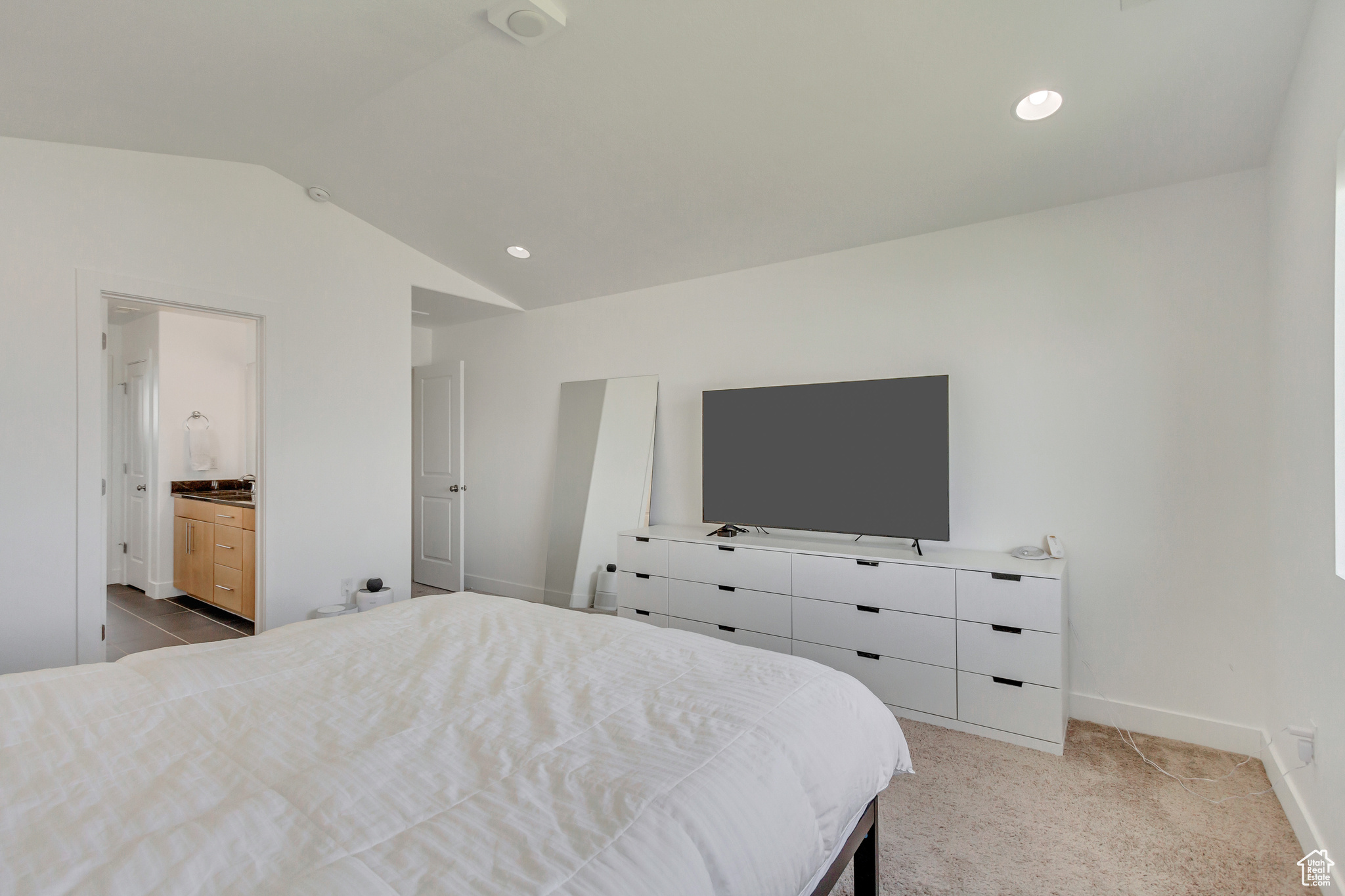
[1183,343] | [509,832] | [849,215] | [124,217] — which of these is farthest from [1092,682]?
[124,217]

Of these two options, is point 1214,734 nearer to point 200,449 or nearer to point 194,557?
point 194,557

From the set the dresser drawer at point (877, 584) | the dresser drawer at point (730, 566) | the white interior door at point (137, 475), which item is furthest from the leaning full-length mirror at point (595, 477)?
the white interior door at point (137, 475)

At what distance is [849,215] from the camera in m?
3.19

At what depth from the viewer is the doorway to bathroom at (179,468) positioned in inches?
176

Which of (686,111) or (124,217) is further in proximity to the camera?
(124,217)

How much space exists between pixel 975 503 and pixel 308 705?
2896 mm

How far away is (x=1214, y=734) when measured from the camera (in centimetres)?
259

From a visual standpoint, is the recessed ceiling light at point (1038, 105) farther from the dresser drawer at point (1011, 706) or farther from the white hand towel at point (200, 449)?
the white hand towel at point (200, 449)

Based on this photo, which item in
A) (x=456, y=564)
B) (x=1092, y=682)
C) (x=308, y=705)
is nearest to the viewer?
(x=308, y=705)

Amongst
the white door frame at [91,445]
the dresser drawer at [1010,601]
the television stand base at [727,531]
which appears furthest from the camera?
the television stand base at [727,531]

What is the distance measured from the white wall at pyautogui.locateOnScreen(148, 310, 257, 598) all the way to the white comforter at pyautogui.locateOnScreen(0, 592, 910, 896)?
4300mm

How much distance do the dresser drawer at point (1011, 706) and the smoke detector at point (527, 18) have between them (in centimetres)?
305

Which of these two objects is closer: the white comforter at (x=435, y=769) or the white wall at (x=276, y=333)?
the white comforter at (x=435, y=769)

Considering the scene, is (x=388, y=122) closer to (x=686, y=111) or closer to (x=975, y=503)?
(x=686, y=111)
